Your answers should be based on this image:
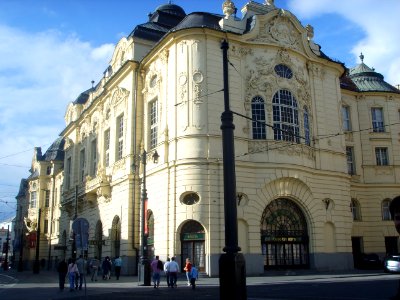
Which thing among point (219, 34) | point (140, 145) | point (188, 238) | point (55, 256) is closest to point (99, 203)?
point (140, 145)

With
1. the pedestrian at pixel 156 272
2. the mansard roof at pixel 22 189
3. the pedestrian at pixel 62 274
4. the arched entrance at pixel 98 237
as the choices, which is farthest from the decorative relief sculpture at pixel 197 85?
the mansard roof at pixel 22 189

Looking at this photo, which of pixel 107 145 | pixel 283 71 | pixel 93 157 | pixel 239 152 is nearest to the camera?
pixel 239 152

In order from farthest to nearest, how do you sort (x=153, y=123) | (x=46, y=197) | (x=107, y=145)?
(x=46, y=197) → (x=107, y=145) → (x=153, y=123)

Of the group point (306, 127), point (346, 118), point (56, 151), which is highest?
point (56, 151)

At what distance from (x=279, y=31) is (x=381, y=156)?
1611 centimetres

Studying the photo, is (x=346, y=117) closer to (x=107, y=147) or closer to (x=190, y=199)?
(x=190, y=199)

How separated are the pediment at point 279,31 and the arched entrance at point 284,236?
1095 centimetres

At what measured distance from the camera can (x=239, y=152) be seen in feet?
98.4

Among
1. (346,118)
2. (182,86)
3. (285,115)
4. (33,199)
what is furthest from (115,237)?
(33,199)

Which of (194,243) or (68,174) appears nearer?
(194,243)

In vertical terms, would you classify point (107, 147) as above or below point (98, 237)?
above

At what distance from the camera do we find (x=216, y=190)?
2894 cm

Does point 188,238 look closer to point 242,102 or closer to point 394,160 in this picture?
point 242,102

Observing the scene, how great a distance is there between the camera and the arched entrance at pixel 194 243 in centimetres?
2861
